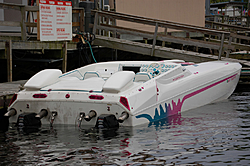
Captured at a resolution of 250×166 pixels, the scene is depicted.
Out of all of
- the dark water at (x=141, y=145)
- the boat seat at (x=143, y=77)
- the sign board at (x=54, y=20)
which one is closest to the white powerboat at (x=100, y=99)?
the boat seat at (x=143, y=77)

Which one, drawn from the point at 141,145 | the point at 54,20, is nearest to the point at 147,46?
the point at 54,20

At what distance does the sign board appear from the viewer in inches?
390

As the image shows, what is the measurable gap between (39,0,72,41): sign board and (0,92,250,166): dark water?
4.54 m

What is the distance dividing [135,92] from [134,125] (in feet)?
1.63

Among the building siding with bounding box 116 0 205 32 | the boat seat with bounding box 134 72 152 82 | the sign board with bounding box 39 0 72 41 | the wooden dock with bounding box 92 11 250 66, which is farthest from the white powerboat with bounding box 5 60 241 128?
the building siding with bounding box 116 0 205 32

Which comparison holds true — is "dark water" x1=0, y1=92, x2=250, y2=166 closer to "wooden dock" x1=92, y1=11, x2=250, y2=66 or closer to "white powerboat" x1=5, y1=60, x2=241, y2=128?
"white powerboat" x1=5, y1=60, x2=241, y2=128

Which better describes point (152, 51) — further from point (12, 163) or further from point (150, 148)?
point (12, 163)

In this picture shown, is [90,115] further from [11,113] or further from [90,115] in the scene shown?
[11,113]

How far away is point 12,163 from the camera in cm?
426

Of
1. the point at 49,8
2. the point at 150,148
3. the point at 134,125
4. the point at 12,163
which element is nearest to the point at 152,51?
the point at 49,8

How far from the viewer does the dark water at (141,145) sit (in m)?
4.34

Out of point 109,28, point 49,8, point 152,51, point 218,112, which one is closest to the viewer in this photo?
point 218,112

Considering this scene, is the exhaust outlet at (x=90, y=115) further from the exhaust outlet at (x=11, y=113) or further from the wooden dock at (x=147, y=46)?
the wooden dock at (x=147, y=46)

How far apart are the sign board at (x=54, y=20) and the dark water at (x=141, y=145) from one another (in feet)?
14.9
